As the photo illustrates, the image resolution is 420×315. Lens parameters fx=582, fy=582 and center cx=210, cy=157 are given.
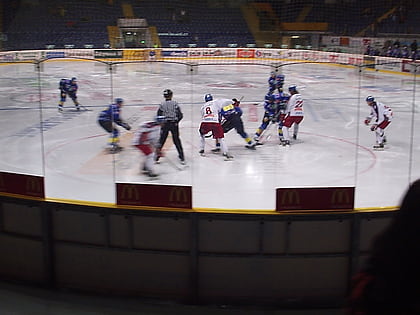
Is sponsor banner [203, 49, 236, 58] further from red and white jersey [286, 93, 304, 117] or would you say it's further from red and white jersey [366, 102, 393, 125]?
red and white jersey [366, 102, 393, 125]

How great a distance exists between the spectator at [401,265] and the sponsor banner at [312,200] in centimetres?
304

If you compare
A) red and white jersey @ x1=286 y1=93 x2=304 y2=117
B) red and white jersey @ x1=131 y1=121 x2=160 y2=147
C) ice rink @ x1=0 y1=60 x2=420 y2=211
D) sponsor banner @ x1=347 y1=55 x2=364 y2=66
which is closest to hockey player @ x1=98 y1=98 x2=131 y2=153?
ice rink @ x1=0 y1=60 x2=420 y2=211

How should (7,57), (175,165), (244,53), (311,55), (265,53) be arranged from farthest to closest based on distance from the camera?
1. (244,53)
2. (265,53)
3. (311,55)
4. (7,57)
5. (175,165)

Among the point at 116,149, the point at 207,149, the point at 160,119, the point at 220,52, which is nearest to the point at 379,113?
the point at 207,149

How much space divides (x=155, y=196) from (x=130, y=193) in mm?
214

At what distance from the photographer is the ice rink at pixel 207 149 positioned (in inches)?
240

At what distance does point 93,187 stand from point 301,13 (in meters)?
20.6

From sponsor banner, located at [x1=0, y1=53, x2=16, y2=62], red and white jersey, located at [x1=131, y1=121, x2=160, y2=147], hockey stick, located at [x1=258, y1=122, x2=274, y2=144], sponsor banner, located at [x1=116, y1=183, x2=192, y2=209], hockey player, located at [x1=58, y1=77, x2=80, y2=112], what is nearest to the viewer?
sponsor banner, located at [x1=116, y1=183, x2=192, y2=209]

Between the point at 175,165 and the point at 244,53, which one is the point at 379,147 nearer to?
the point at 175,165

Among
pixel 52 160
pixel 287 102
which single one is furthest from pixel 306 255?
pixel 287 102

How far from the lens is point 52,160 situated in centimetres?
769

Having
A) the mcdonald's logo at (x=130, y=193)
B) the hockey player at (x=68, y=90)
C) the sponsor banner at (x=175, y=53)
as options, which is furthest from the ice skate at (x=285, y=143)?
the sponsor banner at (x=175, y=53)

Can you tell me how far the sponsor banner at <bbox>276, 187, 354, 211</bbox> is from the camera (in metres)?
4.49

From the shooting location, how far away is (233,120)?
9.49 m
